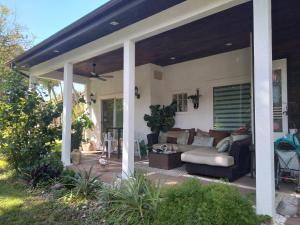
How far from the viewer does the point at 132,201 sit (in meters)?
2.91

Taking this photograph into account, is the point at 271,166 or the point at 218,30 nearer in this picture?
the point at 271,166

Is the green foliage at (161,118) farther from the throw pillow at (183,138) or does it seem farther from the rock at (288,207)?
the rock at (288,207)

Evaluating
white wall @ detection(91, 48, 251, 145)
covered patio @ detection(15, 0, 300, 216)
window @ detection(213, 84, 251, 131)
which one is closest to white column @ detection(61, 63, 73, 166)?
covered patio @ detection(15, 0, 300, 216)

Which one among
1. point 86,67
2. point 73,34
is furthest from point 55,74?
point 73,34

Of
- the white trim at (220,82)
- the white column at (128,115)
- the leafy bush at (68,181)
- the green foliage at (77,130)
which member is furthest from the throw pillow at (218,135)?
the green foliage at (77,130)

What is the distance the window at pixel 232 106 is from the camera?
6.30 m

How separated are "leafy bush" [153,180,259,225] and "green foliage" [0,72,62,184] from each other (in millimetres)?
3296

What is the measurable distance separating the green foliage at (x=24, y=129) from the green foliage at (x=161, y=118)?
3028 mm

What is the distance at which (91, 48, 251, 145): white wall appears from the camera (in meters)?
6.49

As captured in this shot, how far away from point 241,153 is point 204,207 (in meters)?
2.73

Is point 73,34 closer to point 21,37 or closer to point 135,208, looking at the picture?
point 135,208

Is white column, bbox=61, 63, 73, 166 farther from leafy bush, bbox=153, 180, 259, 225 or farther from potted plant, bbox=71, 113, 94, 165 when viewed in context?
leafy bush, bbox=153, 180, 259, 225

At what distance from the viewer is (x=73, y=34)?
494 cm

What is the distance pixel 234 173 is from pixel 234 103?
257 cm
